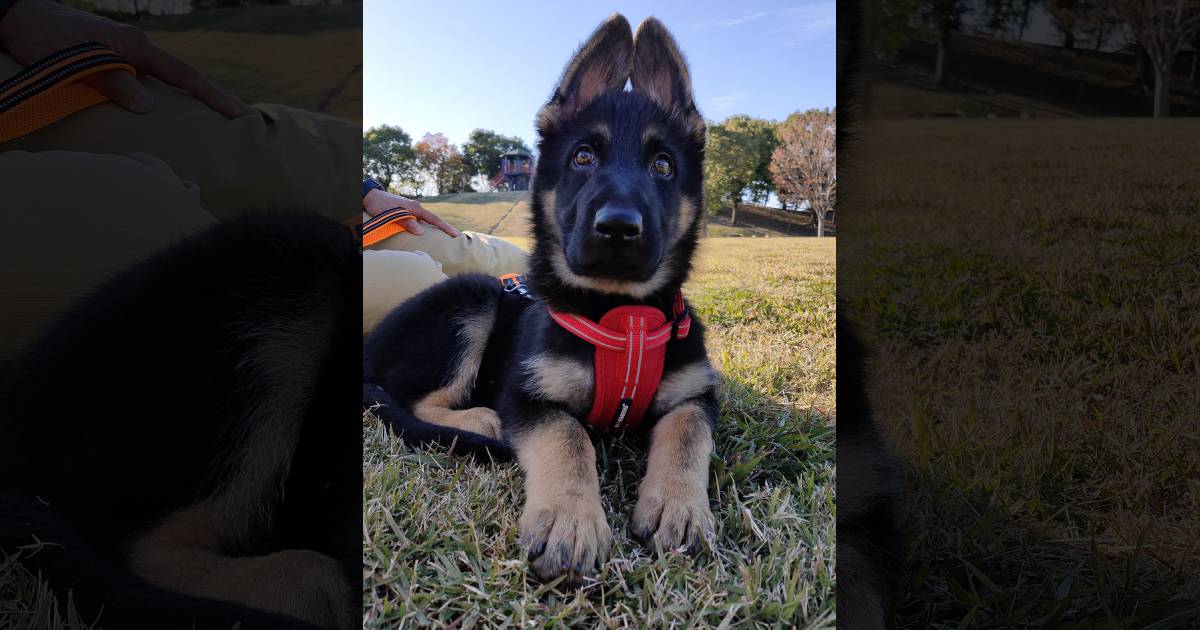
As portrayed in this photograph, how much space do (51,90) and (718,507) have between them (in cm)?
130

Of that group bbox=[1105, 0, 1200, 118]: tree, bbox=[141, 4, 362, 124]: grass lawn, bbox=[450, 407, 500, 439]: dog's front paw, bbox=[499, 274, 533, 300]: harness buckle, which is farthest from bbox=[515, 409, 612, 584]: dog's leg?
bbox=[1105, 0, 1200, 118]: tree

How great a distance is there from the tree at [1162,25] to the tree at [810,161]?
2880 millimetres

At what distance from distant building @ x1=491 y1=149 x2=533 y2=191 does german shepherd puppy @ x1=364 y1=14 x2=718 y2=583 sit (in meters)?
0.04

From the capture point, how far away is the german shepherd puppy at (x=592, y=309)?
1.06 metres

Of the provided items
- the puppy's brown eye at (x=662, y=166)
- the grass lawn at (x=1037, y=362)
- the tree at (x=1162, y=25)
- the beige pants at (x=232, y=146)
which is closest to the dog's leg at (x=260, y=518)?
the beige pants at (x=232, y=146)

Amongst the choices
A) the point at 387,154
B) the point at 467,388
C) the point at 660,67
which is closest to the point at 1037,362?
the point at 467,388

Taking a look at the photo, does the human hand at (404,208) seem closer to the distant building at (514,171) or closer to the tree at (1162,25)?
the distant building at (514,171)

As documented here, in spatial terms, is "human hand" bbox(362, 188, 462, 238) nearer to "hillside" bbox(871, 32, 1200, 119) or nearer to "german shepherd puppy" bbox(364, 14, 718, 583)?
"german shepherd puppy" bbox(364, 14, 718, 583)

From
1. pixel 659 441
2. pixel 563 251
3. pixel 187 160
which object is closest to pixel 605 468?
pixel 659 441

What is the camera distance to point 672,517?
1.16 metres

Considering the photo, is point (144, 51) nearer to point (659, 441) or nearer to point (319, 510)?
point (319, 510)

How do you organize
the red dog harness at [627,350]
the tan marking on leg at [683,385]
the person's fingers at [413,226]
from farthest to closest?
the tan marking on leg at [683,385] → the red dog harness at [627,350] → the person's fingers at [413,226]

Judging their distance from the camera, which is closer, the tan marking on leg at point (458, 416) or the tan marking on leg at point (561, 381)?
the tan marking on leg at point (561, 381)

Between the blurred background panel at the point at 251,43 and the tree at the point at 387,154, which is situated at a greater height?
the blurred background panel at the point at 251,43
